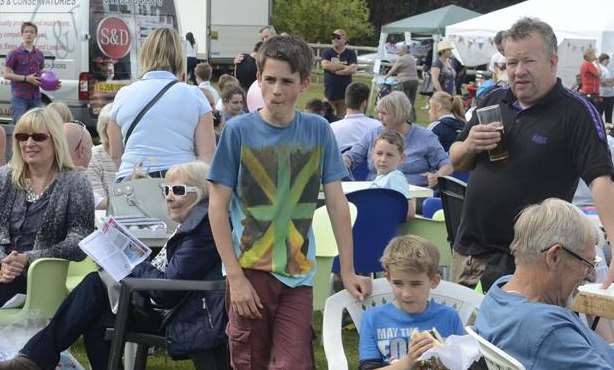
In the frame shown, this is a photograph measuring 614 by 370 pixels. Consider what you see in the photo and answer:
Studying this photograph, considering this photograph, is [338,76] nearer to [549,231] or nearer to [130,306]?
[130,306]

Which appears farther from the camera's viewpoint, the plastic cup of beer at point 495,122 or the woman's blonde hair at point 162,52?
the woman's blonde hair at point 162,52

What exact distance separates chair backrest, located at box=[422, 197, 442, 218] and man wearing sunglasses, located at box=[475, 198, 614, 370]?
4.40 metres

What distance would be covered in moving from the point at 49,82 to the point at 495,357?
12956 mm

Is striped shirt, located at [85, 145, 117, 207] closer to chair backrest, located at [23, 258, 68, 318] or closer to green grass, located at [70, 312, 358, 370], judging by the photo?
green grass, located at [70, 312, 358, 370]

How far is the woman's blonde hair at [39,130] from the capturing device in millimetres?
5824

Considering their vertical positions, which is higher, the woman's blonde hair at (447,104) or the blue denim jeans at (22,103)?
the woman's blonde hair at (447,104)

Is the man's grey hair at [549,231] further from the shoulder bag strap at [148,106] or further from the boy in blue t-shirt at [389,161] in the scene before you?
the boy in blue t-shirt at [389,161]

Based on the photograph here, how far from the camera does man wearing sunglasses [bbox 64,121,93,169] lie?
7.31 m

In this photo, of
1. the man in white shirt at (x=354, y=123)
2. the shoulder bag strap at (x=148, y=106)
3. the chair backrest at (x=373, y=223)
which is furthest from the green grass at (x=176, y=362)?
the man in white shirt at (x=354, y=123)

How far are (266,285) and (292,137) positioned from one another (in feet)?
1.80

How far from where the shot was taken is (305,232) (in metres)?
4.35

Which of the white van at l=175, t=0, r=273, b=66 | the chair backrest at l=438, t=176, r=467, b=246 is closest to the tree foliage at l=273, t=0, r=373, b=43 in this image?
the white van at l=175, t=0, r=273, b=66

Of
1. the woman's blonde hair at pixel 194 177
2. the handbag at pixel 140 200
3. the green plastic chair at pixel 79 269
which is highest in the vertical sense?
the woman's blonde hair at pixel 194 177

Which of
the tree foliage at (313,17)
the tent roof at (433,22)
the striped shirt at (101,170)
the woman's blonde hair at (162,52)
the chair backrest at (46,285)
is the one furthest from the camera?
the tree foliage at (313,17)
